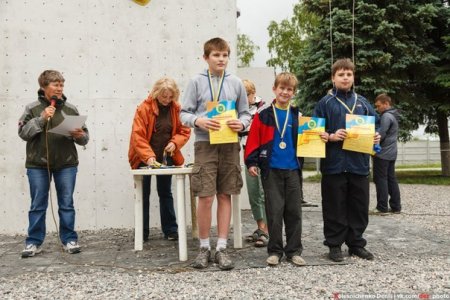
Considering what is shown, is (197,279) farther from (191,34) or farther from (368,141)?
(191,34)

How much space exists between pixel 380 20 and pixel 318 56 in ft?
6.32

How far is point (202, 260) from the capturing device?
11.7 feet

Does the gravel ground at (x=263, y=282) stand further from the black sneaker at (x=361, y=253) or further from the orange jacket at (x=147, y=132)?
the orange jacket at (x=147, y=132)

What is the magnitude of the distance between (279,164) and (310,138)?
318 mm

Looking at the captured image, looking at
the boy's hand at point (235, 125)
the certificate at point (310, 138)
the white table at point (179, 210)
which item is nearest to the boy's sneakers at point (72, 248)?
the white table at point (179, 210)

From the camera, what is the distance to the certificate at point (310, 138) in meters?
3.69

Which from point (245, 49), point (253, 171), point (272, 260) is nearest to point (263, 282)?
point (272, 260)

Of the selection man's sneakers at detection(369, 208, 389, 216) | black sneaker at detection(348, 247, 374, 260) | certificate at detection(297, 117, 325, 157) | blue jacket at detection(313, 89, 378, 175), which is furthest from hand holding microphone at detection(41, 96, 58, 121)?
man's sneakers at detection(369, 208, 389, 216)

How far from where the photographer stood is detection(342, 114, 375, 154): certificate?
146 inches

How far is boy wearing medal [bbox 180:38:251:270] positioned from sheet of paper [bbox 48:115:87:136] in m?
0.97

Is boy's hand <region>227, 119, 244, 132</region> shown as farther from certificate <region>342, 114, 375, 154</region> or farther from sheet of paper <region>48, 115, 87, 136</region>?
sheet of paper <region>48, 115, 87, 136</region>

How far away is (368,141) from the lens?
3.73 metres

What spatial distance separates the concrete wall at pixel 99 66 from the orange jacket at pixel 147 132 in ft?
3.01

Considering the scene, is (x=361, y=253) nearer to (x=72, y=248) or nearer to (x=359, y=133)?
(x=359, y=133)
